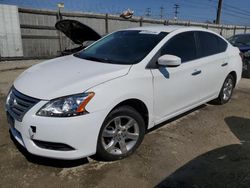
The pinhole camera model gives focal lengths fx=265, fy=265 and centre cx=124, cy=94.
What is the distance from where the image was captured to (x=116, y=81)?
10.3ft

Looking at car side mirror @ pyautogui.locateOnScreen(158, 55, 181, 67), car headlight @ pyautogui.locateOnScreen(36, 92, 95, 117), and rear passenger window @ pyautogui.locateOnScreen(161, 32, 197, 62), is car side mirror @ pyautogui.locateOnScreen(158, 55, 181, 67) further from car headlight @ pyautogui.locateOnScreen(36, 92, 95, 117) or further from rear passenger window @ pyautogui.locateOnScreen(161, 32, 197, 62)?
car headlight @ pyautogui.locateOnScreen(36, 92, 95, 117)

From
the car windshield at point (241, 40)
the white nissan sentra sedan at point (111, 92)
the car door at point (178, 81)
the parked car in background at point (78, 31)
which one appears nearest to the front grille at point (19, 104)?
the white nissan sentra sedan at point (111, 92)

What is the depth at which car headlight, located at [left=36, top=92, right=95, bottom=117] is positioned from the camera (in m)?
2.79

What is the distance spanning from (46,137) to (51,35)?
405 inches

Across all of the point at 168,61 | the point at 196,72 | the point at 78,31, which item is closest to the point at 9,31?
the point at 78,31

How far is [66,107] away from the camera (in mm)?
2811

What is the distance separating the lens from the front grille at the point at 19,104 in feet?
9.47

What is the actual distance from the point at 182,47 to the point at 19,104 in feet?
8.42

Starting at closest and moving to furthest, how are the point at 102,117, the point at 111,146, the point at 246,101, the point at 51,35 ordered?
the point at 102,117
the point at 111,146
the point at 246,101
the point at 51,35

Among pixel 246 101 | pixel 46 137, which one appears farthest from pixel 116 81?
pixel 246 101

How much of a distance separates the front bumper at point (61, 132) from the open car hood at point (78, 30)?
4.18 meters

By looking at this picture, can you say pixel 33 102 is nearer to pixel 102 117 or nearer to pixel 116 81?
pixel 102 117

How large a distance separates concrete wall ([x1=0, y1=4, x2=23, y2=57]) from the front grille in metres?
8.51

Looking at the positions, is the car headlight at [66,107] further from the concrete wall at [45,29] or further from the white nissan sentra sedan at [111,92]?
the concrete wall at [45,29]
